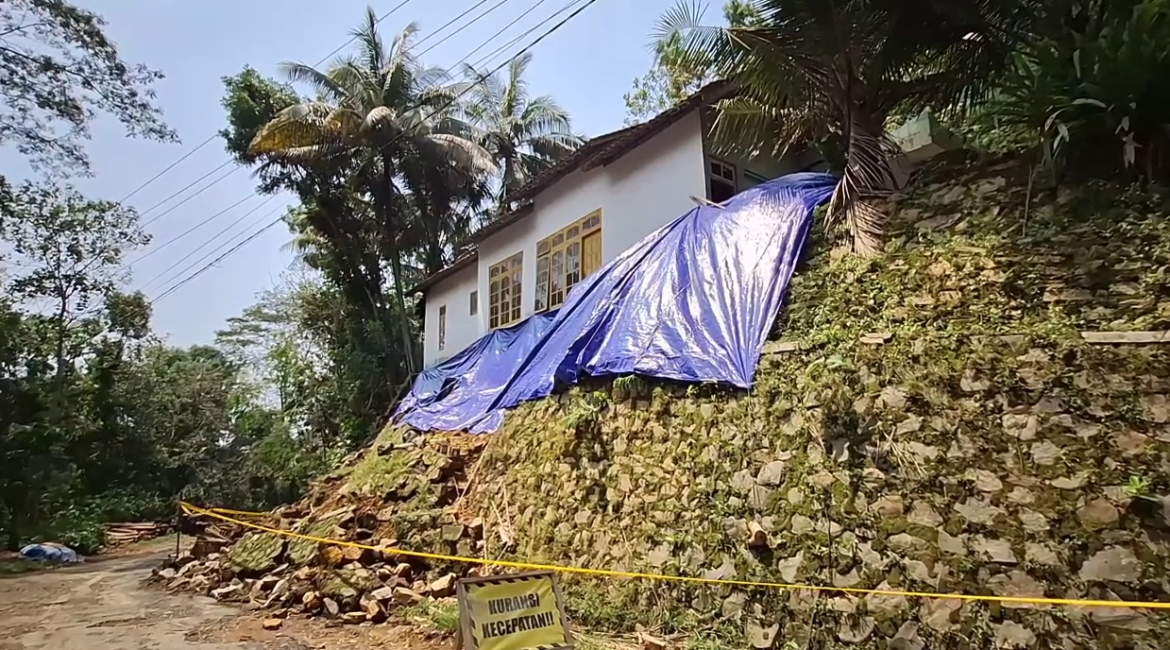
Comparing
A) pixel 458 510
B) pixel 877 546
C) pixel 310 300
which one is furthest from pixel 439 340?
pixel 877 546

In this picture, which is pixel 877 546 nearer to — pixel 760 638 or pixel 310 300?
pixel 760 638

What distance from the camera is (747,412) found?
5887mm

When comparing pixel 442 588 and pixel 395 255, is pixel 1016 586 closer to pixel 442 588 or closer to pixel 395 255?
pixel 442 588

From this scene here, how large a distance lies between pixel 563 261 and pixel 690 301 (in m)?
5.46

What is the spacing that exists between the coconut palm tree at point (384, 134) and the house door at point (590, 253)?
25.5 ft

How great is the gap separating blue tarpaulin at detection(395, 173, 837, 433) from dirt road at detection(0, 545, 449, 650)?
11.0 ft

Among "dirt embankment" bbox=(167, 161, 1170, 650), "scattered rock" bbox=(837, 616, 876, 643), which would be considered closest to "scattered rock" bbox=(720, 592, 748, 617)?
"dirt embankment" bbox=(167, 161, 1170, 650)

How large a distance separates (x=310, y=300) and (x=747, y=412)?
2024 cm

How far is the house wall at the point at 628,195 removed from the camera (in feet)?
32.5

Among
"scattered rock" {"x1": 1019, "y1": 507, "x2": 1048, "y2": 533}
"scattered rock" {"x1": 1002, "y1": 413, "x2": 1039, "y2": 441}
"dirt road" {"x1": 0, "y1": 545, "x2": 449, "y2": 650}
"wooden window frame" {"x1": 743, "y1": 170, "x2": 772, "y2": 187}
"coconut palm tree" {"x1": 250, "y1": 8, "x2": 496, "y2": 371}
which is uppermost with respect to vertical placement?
"coconut palm tree" {"x1": 250, "y1": 8, "x2": 496, "y2": 371}

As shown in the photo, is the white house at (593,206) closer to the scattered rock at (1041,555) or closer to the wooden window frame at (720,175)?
the wooden window frame at (720,175)

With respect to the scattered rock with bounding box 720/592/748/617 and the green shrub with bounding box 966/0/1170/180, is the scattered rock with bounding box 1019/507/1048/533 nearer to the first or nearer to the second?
the scattered rock with bounding box 720/592/748/617

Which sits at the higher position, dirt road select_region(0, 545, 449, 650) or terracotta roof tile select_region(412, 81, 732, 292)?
terracotta roof tile select_region(412, 81, 732, 292)

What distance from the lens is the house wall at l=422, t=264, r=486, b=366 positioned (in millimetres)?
15844
